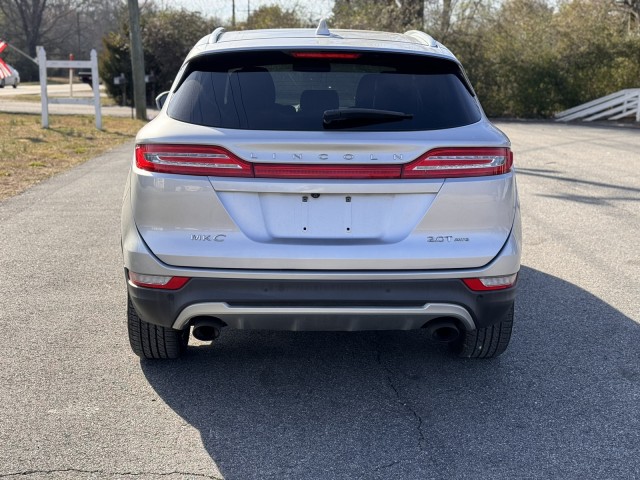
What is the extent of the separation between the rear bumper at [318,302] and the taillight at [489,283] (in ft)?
0.08

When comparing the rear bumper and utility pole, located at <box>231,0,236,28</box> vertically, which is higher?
utility pole, located at <box>231,0,236,28</box>

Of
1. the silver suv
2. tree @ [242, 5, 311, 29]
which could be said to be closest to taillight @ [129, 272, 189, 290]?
the silver suv

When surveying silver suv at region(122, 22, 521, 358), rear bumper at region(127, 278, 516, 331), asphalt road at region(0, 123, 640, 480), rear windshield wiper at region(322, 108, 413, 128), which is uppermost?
rear windshield wiper at region(322, 108, 413, 128)

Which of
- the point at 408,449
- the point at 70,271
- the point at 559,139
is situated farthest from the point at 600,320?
the point at 559,139

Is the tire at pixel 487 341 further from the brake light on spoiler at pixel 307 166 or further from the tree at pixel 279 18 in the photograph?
the tree at pixel 279 18

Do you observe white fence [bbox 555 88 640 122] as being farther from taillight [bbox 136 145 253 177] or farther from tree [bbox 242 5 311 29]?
taillight [bbox 136 145 253 177]

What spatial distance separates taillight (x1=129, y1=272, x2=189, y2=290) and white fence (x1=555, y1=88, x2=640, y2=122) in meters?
25.0

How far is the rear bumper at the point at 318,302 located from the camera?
3.57 metres

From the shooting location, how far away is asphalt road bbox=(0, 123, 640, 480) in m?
3.30

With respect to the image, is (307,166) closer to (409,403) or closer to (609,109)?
(409,403)

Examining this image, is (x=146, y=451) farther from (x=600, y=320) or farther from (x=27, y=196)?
(x=27, y=196)

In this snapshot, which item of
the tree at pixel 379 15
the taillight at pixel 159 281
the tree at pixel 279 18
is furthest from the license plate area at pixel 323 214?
the tree at pixel 279 18

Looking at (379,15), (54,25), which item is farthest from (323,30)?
(54,25)

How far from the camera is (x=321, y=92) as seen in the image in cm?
382
